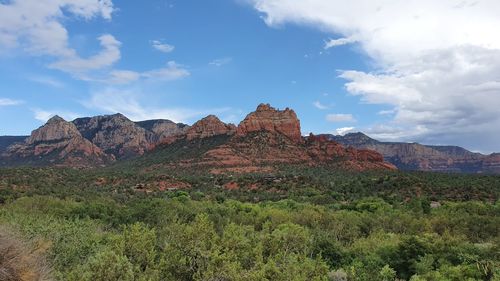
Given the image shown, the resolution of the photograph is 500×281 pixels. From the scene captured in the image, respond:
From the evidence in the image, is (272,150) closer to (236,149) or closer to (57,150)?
(236,149)

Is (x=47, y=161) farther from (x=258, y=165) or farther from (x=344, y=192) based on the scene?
(x=344, y=192)

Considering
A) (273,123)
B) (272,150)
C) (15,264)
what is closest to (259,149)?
(272,150)

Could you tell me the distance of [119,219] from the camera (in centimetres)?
4100

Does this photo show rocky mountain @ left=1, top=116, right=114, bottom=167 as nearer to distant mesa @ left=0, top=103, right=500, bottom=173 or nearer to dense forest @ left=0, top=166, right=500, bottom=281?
distant mesa @ left=0, top=103, right=500, bottom=173

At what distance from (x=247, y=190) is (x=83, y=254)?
194 feet

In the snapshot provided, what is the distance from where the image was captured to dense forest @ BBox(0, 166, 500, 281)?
12242mm

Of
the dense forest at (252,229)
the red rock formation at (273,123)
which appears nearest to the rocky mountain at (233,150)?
the red rock formation at (273,123)

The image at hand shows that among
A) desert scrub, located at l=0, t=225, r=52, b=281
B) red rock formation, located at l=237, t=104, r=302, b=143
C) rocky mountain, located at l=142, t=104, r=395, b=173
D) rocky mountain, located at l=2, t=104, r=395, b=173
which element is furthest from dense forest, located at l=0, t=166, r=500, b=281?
red rock formation, located at l=237, t=104, r=302, b=143

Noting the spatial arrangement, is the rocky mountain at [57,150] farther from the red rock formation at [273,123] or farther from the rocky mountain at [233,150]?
the red rock formation at [273,123]

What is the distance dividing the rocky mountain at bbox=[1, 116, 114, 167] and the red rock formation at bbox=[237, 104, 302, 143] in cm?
5939

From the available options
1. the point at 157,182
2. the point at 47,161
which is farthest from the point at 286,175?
the point at 47,161

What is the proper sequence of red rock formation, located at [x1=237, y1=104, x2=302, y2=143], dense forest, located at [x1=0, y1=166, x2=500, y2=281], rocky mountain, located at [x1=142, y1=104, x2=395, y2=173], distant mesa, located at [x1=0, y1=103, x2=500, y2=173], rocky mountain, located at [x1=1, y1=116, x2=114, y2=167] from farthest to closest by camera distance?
1. rocky mountain, located at [x1=1, y1=116, x2=114, y2=167]
2. red rock formation, located at [x1=237, y1=104, x2=302, y2=143]
3. distant mesa, located at [x1=0, y1=103, x2=500, y2=173]
4. rocky mountain, located at [x1=142, y1=104, x2=395, y2=173]
5. dense forest, located at [x1=0, y1=166, x2=500, y2=281]

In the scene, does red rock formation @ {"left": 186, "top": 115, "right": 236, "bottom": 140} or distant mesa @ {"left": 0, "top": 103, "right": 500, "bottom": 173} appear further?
red rock formation @ {"left": 186, "top": 115, "right": 236, "bottom": 140}

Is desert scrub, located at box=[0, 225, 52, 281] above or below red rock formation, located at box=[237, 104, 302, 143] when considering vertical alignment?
below
